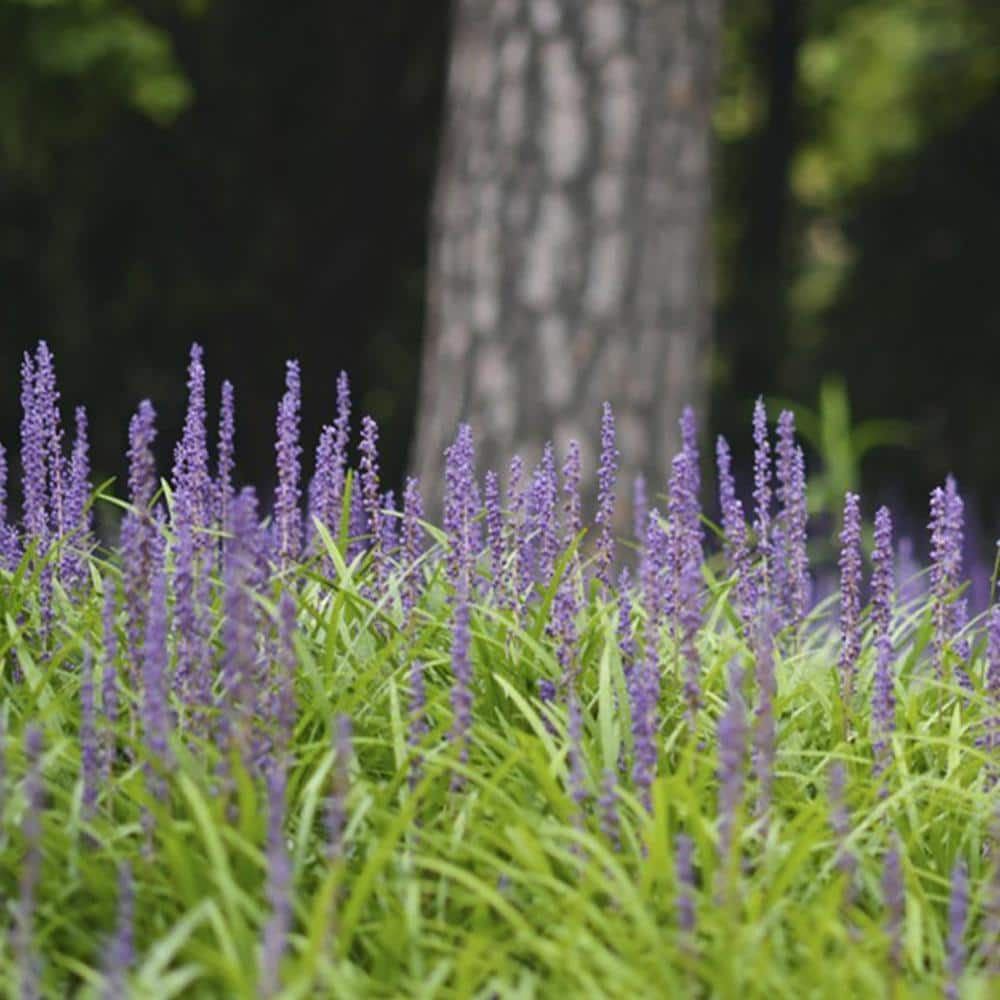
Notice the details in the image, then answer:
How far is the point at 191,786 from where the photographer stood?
2656mm

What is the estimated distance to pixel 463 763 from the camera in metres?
3.03

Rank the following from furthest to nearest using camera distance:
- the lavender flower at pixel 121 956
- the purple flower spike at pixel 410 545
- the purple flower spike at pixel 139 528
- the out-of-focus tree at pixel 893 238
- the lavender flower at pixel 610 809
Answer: the out-of-focus tree at pixel 893 238 < the purple flower spike at pixel 410 545 < the purple flower spike at pixel 139 528 < the lavender flower at pixel 610 809 < the lavender flower at pixel 121 956

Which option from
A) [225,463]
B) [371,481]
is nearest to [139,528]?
[225,463]

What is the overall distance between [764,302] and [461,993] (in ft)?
46.4

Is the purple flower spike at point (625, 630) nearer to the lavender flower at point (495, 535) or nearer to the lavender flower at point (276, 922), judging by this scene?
the lavender flower at point (495, 535)

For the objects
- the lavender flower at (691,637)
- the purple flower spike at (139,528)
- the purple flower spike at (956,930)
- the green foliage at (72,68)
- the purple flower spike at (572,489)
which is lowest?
the purple flower spike at (956,930)

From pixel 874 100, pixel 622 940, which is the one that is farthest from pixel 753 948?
pixel 874 100

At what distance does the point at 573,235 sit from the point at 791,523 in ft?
12.8

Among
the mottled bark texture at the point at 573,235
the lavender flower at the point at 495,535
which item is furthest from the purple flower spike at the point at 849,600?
the mottled bark texture at the point at 573,235

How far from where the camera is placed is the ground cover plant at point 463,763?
8.30ft

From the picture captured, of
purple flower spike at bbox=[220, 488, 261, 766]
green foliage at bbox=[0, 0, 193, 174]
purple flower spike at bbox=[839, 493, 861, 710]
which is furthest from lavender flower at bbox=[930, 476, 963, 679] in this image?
green foliage at bbox=[0, 0, 193, 174]

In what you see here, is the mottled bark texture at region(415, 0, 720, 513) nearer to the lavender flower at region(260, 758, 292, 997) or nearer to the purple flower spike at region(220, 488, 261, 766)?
the purple flower spike at region(220, 488, 261, 766)

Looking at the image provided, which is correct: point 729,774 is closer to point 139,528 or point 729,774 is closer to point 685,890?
point 685,890

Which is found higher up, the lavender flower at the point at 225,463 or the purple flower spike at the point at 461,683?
the lavender flower at the point at 225,463
